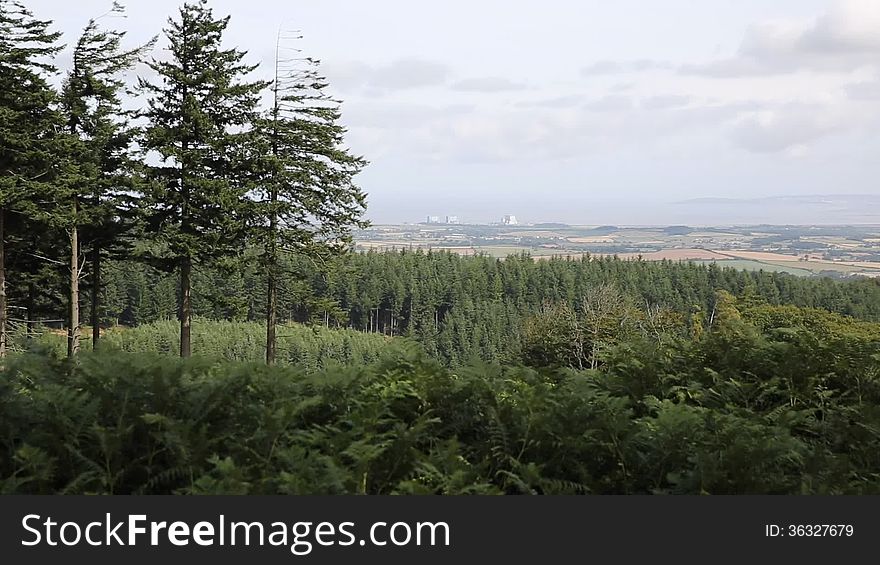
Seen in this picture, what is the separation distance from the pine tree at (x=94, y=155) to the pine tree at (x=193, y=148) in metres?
1.11

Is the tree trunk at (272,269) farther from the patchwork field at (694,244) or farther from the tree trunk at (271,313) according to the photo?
the patchwork field at (694,244)

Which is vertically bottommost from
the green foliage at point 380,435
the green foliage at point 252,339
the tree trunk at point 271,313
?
the green foliage at point 252,339

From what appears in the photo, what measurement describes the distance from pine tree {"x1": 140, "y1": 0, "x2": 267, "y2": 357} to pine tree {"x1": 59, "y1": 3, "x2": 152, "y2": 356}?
3.64 feet

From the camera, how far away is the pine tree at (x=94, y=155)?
2211 cm

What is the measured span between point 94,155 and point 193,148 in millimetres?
3143

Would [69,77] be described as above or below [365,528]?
above

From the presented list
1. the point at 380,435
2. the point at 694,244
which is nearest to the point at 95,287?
the point at 380,435

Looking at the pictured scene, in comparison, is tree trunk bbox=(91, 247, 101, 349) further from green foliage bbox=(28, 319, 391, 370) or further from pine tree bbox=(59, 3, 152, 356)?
green foliage bbox=(28, 319, 391, 370)

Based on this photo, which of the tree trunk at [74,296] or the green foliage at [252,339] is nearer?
the tree trunk at [74,296]

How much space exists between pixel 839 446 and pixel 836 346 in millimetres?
1631

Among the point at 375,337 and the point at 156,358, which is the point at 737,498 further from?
the point at 375,337

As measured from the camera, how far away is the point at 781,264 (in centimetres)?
11100

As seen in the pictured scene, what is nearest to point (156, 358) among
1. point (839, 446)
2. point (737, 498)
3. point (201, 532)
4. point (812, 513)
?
point (201, 532)

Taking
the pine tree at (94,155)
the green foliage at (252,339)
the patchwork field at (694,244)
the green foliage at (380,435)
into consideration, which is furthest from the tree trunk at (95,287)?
the patchwork field at (694,244)
